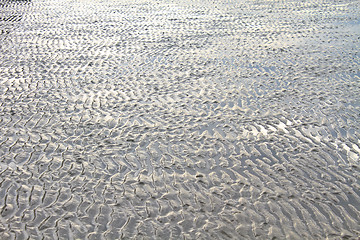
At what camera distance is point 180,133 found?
6203 millimetres

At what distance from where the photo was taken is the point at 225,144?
5898mm

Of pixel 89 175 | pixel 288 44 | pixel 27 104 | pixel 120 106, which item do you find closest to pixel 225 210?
pixel 89 175

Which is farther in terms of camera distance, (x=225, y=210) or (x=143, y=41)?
(x=143, y=41)

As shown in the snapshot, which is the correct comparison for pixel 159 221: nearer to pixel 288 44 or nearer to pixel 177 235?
pixel 177 235

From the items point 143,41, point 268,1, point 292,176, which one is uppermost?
point 292,176

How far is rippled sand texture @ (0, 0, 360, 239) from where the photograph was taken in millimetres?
4410

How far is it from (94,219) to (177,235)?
994 mm

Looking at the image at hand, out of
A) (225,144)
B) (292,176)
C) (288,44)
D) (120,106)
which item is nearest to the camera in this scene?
(292,176)

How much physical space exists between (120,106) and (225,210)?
10.9 feet

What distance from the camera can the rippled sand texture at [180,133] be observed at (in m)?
4.41

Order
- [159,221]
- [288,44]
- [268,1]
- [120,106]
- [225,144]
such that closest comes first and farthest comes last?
[159,221], [225,144], [120,106], [288,44], [268,1]

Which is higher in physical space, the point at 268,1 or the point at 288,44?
the point at 288,44

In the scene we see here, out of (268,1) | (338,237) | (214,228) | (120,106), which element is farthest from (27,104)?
(268,1)

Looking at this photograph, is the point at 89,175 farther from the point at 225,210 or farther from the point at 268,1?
the point at 268,1
